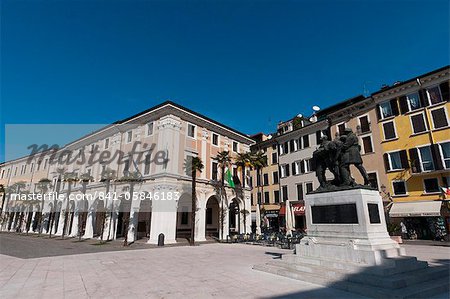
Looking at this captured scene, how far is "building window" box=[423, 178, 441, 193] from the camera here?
76.4ft

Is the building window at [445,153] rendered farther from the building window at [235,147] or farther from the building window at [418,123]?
the building window at [235,147]

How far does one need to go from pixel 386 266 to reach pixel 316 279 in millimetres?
1999

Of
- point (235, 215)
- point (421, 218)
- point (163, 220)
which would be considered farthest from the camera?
point (235, 215)

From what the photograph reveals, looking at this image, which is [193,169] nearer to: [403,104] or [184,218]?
[184,218]

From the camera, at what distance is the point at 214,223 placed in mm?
33688

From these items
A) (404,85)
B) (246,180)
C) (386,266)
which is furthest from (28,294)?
(404,85)

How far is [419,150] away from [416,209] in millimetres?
5828

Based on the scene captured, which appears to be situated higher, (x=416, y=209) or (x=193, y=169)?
(x=193, y=169)

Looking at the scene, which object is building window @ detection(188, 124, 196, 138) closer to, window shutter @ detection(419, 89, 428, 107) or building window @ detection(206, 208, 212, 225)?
building window @ detection(206, 208, 212, 225)

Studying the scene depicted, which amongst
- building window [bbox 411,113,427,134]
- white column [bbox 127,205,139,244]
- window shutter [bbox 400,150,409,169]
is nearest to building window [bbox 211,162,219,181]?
white column [bbox 127,205,139,244]

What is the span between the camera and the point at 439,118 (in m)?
23.9

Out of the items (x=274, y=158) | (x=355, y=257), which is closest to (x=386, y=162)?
(x=274, y=158)

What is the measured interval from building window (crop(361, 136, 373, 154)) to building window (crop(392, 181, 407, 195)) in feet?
14.5

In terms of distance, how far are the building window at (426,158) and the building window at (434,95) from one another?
4.61 m
